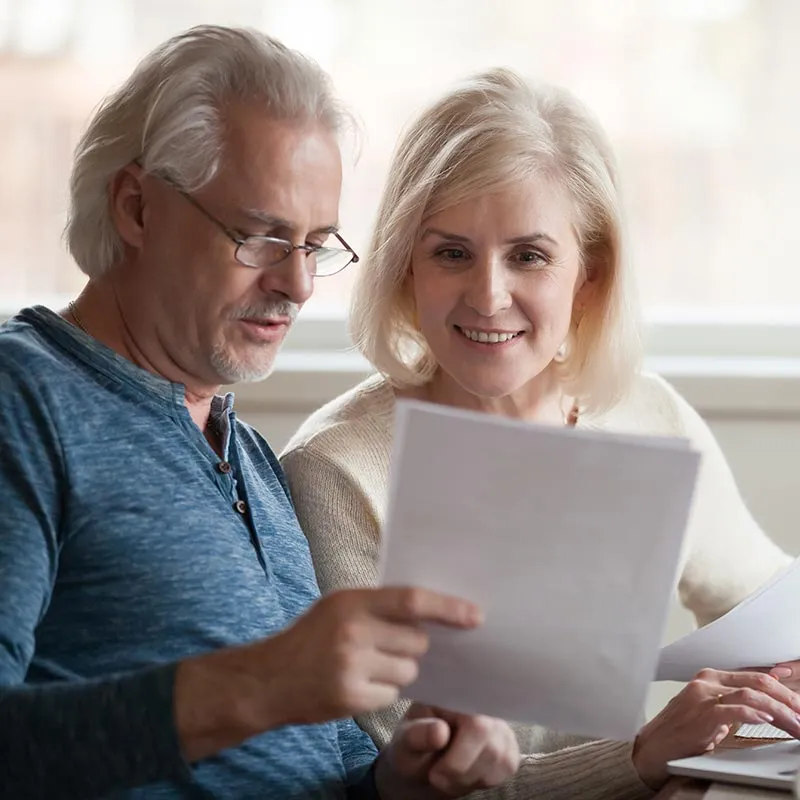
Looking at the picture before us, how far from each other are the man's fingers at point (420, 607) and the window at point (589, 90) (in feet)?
6.03

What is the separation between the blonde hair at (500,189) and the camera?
5.81 ft

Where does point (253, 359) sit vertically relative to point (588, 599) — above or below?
above

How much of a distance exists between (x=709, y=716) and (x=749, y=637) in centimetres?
18

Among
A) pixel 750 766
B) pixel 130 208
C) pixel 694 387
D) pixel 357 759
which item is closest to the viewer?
pixel 750 766

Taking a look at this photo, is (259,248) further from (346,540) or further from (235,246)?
(346,540)

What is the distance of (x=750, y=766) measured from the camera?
4.11ft

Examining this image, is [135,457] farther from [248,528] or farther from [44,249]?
[44,249]

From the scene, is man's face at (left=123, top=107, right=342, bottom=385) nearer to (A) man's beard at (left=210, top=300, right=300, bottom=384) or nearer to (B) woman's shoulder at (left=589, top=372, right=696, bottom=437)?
(A) man's beard at (left=210, top=300, right=300, bottom=384)

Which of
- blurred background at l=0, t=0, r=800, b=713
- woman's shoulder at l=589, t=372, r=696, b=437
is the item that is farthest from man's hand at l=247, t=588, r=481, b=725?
blurred background at l=0, t=0, r=800, b=713

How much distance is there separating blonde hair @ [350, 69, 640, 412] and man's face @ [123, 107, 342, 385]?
34cm

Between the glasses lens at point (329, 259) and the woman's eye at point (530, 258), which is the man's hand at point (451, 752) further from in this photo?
the woman's eye at point (530, 258)

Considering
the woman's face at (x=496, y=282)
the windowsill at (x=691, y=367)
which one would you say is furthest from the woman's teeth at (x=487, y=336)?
the windowsill at (x=691, y=367)

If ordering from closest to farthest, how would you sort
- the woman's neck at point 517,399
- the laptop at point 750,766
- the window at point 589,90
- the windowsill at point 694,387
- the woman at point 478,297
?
the laptop at point 750,766 < the woman at point 478,297 < the woman's neck at point 517,399 < the windowsill at point 694,387 < the window at point 589,90

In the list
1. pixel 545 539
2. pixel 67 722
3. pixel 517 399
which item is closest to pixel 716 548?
pixel 517 399
